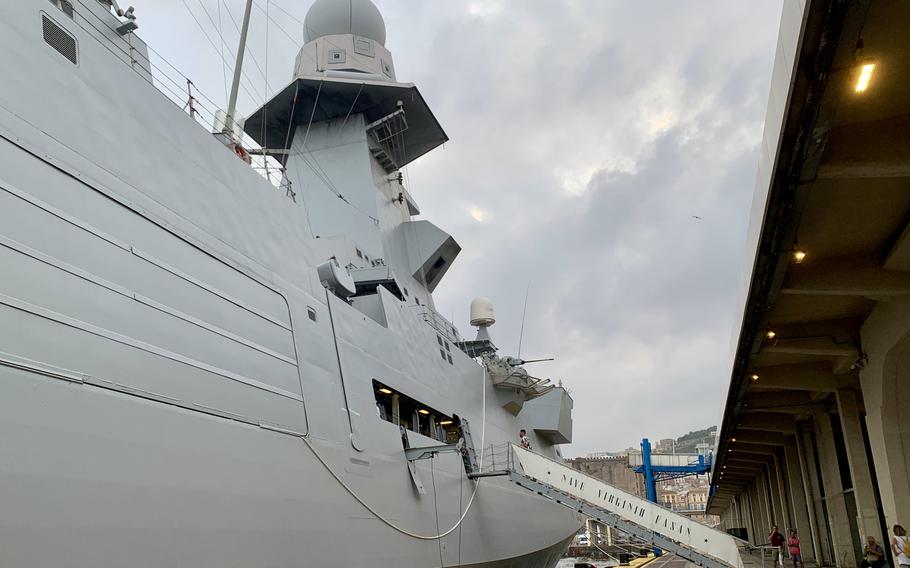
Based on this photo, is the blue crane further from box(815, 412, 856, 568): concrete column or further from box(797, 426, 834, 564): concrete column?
box(815, 412, 856, 568): concrete column

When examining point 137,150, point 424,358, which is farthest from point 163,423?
point 424,358

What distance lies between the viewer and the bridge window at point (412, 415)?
1220 cm

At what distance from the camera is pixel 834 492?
1886 centimetres

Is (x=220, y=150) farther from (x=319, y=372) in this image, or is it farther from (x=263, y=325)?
(x=319, y=372)

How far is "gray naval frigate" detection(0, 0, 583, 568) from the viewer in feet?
17.0

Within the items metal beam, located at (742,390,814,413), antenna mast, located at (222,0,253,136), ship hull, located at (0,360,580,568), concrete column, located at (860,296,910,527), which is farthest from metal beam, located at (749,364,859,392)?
antenna mast, located at (222,0,253,136)

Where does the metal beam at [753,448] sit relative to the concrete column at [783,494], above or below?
above

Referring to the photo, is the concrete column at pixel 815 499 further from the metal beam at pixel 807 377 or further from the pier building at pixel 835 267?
the metal beam at pixel 807 377

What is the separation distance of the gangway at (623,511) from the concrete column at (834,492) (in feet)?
23.0

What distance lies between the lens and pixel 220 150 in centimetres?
881

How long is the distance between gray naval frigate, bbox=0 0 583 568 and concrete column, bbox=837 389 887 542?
8982 mm

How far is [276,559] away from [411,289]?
36.9 ft

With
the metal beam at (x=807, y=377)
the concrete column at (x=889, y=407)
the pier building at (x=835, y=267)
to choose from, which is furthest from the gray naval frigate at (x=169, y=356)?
the metal beam at (x=807, y=377)

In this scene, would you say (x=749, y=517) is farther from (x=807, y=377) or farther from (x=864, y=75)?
(x=864, y=75)
